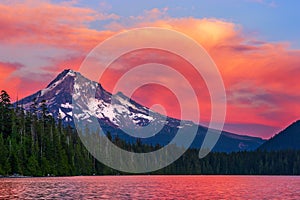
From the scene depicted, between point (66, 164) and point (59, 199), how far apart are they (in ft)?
370

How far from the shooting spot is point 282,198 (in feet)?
256

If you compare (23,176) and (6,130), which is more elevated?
(6,130)

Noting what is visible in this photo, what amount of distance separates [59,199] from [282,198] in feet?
107

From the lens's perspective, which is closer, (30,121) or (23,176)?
(23,176)

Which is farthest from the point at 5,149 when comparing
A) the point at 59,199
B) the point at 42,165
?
the point at 59,199

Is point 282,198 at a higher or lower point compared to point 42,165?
lower

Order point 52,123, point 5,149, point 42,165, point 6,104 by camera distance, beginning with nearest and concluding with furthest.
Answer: point 5,149 → point 42,165 → point 6,104 → point 52,123

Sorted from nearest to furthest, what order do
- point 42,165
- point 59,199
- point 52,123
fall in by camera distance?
1. point 59,199
2. point 42,165
3. point 52,123

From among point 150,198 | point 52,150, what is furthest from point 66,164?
point 150,198

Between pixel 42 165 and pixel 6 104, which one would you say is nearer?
pixel 42 165

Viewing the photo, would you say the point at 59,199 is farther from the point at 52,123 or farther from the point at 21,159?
the point at 52,123

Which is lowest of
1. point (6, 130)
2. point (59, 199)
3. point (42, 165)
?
point (59, 199)

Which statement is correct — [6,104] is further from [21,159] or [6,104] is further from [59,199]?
[59,199]


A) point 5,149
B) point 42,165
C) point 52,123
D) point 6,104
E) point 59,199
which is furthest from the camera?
point 52,123
